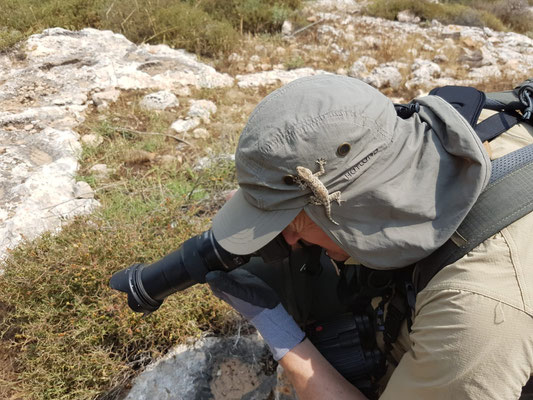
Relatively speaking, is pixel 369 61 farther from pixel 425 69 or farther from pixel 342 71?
pixel 425 69

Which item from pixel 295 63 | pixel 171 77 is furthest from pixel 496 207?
pixel 295 63

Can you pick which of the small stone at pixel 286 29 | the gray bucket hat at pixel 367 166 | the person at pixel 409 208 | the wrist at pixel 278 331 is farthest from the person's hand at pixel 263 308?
the small stone at pixel 286 29

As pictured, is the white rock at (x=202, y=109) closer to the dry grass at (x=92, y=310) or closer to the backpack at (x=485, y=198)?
the dry grass at (x=92, y=310)

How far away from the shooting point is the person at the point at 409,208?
2.77 ft

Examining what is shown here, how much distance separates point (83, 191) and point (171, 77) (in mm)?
1861

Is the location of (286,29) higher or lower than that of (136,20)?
lower

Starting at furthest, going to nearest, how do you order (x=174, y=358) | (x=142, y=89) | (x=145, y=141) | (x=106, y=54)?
1. (x=106, y=54)
2. (x=142, y=89)
3. (x=145, y=141)
4. (x=174, y=358)

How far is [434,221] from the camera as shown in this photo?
0.96m

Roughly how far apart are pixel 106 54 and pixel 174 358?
3.43 meters

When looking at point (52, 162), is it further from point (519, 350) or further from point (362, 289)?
point (519, 350)

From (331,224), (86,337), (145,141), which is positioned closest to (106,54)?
(145,141)

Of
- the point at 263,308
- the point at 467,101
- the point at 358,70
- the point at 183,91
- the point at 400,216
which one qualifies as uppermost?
the point at 467,101

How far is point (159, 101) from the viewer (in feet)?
11.8

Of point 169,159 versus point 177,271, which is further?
point 169,159
